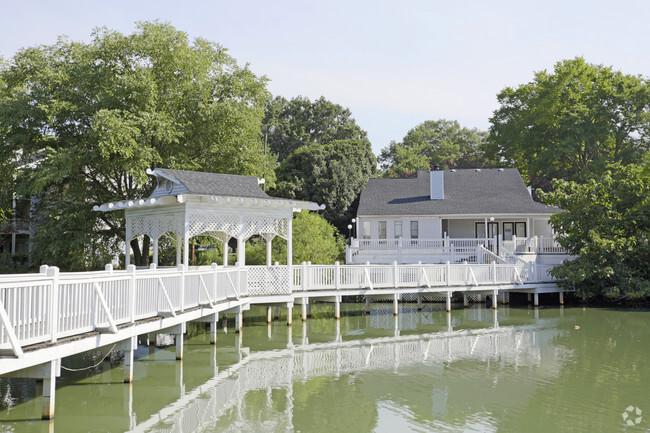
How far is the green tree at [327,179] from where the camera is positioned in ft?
145

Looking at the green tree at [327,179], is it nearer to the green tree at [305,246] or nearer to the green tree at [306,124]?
the green tree at [305,246]

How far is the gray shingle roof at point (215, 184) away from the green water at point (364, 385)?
4.85 m

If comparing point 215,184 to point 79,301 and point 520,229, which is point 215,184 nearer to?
point 79,301

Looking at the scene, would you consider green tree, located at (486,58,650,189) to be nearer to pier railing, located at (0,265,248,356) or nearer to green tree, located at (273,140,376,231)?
green tree, located at (273,140,376,231)

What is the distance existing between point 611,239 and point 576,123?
22157mm

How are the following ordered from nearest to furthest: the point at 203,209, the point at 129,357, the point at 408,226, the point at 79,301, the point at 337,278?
the point at 79,301
the point at 129,357
the point at 203,209
the point at 337,278
the point at 408,226

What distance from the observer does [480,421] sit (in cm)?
1026

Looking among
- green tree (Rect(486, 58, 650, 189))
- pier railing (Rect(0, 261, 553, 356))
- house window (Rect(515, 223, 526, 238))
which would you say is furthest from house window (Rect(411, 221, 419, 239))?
green tree (Rect(486, 58, 650, 189))

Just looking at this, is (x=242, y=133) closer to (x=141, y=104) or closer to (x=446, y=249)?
(x=141, y=104)

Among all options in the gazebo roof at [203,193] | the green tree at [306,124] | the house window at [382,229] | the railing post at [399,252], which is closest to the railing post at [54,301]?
the gazebo roof at [203,193]

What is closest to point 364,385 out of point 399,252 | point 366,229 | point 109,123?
point 109,123

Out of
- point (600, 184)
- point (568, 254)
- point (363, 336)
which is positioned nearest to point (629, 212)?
point (600, 184)

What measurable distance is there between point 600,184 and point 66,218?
2480 centimetres

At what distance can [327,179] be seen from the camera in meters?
44.6
